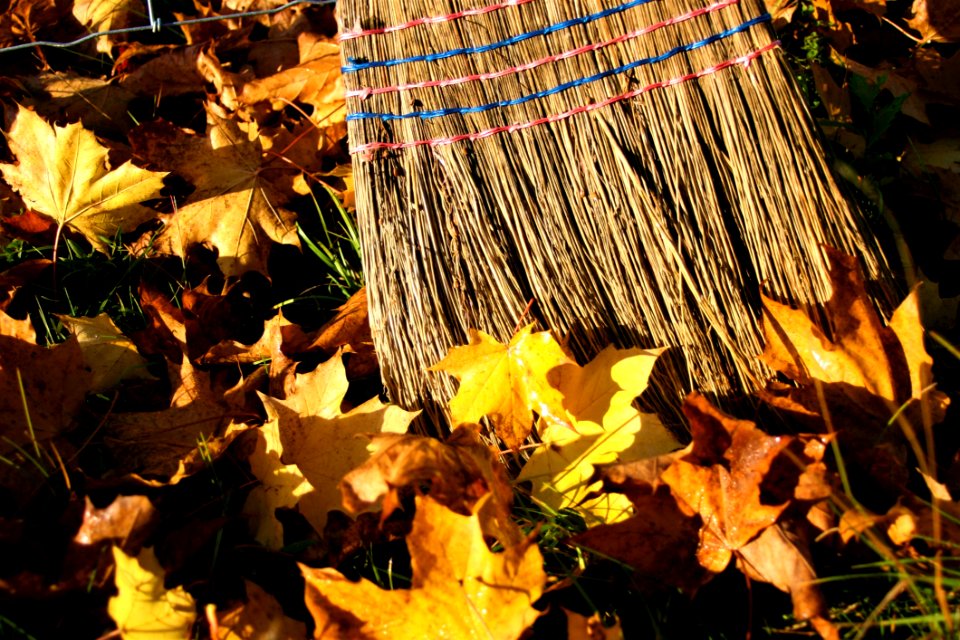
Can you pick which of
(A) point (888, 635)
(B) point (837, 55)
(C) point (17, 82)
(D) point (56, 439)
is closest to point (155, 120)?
(C) point (17, 82)

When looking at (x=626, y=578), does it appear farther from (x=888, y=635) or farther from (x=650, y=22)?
(x=650, y=22)

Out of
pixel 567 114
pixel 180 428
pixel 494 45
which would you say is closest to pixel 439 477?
pixel 180 428

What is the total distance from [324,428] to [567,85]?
836mm

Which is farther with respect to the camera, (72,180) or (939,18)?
(939,18)

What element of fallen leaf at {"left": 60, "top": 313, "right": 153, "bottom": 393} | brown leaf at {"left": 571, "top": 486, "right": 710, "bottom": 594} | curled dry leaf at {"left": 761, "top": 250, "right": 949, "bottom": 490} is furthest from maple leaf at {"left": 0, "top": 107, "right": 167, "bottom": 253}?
curled dry leaf at {"left": 761, "top": 250, "right": 949, "bottom": 490}

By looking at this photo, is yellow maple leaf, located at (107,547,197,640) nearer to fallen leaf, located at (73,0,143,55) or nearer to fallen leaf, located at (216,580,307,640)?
fallen leaf, located at (216,580,307,640)

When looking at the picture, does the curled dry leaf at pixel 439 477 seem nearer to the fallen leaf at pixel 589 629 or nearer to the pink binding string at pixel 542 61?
the fallen leaf at pixel 589 629

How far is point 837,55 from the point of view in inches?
88.4

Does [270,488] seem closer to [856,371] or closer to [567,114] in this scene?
[567,114]

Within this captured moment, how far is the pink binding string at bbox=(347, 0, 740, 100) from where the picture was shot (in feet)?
5.33

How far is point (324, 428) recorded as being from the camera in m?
1.66

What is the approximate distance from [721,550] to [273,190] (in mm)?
1374

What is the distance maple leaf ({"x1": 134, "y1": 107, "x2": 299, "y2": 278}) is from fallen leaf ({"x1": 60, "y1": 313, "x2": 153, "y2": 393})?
10.8 inches

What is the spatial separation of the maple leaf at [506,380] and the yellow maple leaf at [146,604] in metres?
0.58
